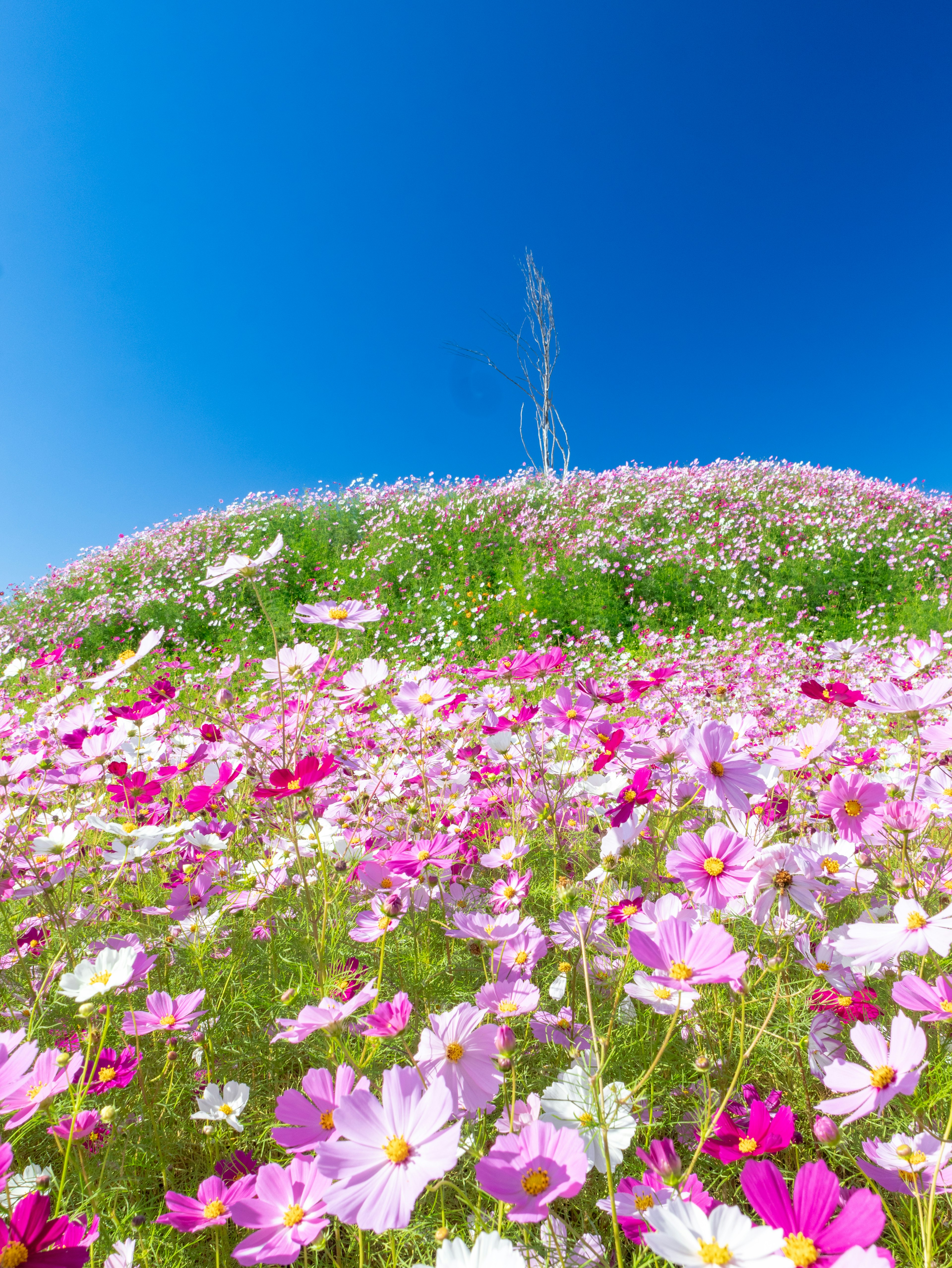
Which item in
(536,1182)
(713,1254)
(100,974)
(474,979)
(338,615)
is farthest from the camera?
(474,979)

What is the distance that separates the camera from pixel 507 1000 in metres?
0.91

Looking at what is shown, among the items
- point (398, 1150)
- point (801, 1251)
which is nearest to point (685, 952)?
point (801, 1251)

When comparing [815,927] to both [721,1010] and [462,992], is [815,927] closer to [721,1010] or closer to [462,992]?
[721,1010]

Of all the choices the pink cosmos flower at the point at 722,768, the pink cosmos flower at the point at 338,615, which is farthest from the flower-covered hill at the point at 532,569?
the pink cosmos flower at the point at 722,768

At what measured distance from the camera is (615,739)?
1.17 meters

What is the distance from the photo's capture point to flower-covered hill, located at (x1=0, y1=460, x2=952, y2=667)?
6977 millimetres

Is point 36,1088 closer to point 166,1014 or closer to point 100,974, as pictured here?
point 100,974

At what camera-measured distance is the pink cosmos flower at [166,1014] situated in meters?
1.01

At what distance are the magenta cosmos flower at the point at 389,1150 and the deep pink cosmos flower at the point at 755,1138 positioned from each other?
0.37m

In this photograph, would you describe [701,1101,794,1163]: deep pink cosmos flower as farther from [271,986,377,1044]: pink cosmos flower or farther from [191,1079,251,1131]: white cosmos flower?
[191,1079,251,1131]: white cosmos flower

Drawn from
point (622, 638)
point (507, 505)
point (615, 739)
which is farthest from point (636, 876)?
point (507, 505)

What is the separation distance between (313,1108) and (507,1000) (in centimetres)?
29

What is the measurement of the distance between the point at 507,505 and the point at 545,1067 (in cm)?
895

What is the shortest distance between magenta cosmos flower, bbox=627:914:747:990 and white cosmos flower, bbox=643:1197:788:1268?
19 cm
